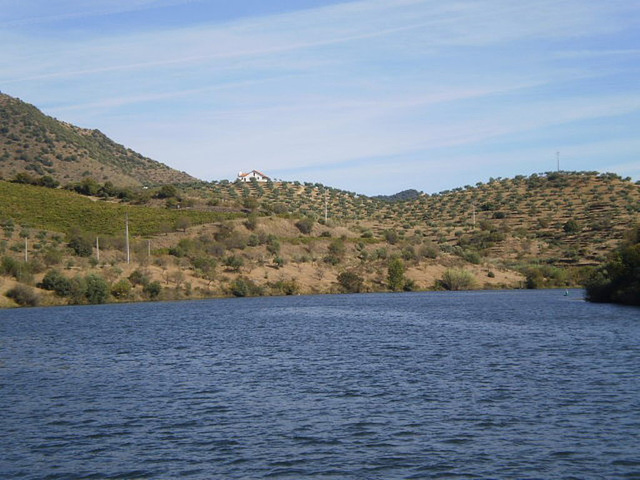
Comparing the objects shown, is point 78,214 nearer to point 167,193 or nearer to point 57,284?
point 167,193

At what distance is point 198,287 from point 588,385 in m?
63.2

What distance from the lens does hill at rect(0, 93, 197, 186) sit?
152 meters

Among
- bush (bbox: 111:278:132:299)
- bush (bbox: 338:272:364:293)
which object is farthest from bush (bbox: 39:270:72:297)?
bush (bbox: 338:272:364:293)

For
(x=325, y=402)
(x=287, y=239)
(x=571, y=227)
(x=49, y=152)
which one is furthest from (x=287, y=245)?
(x=49, y=152)

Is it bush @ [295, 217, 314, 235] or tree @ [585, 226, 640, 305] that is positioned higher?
bush @ [295, 217, 314, 235]

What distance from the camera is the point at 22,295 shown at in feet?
234

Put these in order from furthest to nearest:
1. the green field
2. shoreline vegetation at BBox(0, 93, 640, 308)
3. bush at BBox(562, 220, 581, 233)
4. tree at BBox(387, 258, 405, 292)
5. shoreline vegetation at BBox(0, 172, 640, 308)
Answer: bush at BBox(562, 220, 581, 233)
the green field
tree at BBox(387, 258, 405, 292)
shoreline vegetation at BBox(0, 93, 640, 308)
shoreline vegetation at BBox(0, 172, 640, 308)

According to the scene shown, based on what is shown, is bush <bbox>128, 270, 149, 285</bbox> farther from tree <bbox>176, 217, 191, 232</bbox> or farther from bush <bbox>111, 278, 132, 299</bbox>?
tree <bbox>176, 217, 191, 232</bbox>

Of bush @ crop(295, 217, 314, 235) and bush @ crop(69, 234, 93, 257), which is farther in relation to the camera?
bush @ crop(295, 217, 314, 235)

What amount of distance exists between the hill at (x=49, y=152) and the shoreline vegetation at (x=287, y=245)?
27.4 metres

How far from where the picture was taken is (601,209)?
127250 mm

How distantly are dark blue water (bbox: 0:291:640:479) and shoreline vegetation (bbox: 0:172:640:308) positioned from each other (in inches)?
1214

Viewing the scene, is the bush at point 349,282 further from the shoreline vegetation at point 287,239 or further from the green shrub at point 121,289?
the green shrub at point 121,289

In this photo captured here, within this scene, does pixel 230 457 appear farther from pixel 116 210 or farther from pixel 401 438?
pixel 116 210
